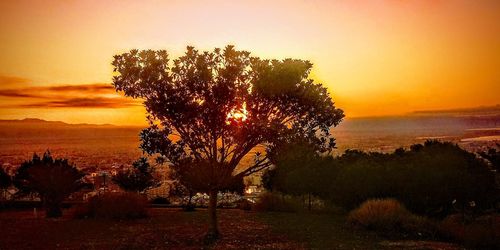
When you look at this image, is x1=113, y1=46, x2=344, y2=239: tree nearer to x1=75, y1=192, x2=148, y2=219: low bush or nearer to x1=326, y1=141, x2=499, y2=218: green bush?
x1=75, y1=192, x2=148, y2=219: low bush

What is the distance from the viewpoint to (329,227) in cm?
2966

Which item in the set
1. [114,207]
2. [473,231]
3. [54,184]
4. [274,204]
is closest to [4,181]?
[54,184]

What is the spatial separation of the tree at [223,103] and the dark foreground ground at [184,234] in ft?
13.4

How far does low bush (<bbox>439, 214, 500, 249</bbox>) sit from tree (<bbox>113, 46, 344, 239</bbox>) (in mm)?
8797

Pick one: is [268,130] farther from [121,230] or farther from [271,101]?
[121,230]

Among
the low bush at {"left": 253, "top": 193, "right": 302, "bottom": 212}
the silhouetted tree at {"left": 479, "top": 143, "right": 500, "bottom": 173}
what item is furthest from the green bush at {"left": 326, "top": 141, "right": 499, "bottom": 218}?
the low bush at {"left": 253, "top": 193, "right": 302, "bottom": 212}

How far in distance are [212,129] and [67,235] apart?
9940mm

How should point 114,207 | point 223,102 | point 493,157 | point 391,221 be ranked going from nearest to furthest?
point 223,102, point 391,221, point 114,207, point 493,157

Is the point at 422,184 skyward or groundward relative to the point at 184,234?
skyward

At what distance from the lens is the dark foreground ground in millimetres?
23141

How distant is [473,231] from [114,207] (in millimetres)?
22147

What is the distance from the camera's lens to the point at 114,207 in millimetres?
33750

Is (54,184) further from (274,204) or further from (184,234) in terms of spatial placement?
(274,204)

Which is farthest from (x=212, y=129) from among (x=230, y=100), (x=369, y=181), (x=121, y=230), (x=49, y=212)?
(x=369, y=181)
